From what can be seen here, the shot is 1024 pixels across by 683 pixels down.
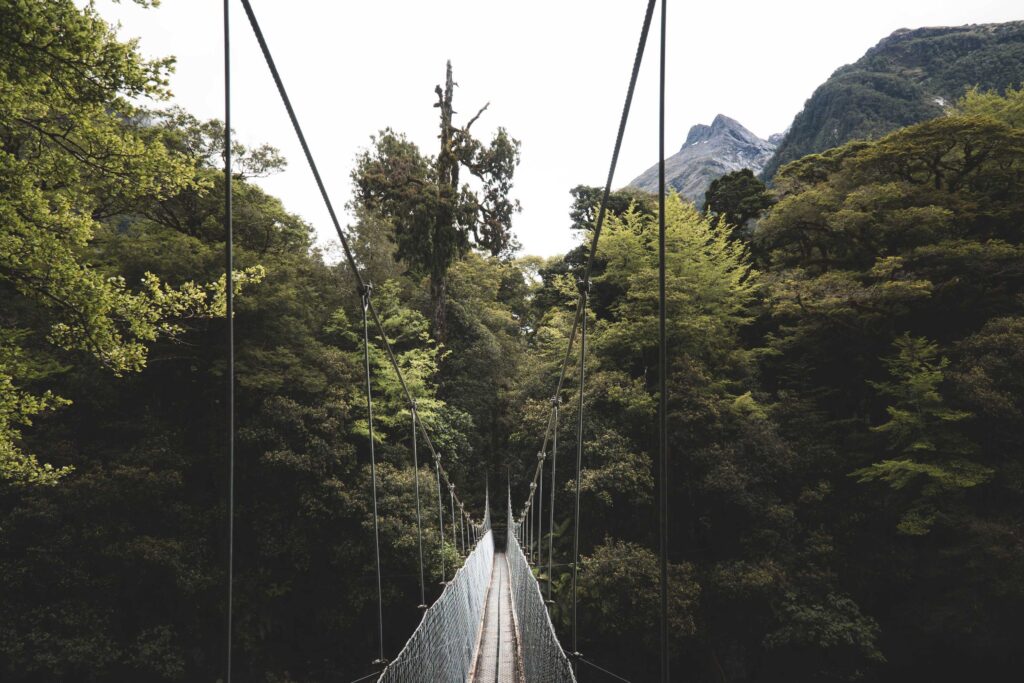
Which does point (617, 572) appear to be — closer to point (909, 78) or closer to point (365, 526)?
point (365, 526)

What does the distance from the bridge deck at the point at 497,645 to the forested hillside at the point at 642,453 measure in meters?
1.01

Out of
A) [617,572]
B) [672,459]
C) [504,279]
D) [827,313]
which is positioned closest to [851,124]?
[504,279]

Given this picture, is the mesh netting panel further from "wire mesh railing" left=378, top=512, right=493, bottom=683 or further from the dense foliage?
the dense foliage

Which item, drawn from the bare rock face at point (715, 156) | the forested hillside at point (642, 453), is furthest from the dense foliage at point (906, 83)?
the bare rock face at point (715, 156)

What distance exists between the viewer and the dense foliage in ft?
66.7

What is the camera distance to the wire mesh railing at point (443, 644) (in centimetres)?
220

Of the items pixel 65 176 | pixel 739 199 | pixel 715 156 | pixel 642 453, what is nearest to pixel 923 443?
pixel 642 453

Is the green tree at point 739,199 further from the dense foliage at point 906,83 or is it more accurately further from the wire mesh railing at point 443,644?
the wire mesh railing at point 443,644

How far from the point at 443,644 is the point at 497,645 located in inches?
81.5

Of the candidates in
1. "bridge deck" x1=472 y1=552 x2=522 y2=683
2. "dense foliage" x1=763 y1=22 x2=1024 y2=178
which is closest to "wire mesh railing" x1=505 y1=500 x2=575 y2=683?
"bridge deck" x1=472 y1=552 x2=522 y2=683

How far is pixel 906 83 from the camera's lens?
22.1m

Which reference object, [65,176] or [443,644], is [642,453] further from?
[65,176]

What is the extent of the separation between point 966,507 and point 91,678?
10.4 meters

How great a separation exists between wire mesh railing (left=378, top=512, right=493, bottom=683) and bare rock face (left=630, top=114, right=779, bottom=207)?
1684 inches
